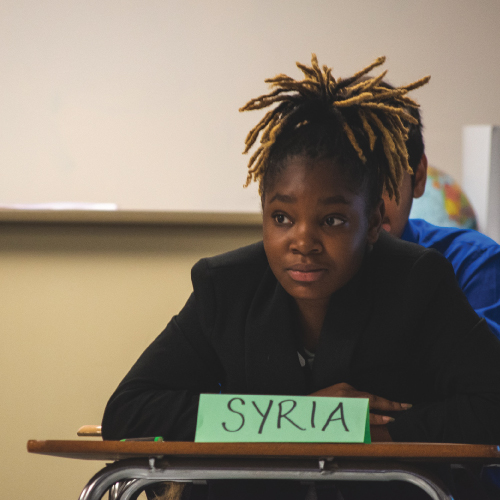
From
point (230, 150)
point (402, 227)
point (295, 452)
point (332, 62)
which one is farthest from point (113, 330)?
point (295, 452)

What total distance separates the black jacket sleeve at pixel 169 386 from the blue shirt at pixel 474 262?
0.65 meters

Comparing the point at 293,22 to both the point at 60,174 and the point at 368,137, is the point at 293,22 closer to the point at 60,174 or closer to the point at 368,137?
the point at 60,174

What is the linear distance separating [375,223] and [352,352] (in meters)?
0.24

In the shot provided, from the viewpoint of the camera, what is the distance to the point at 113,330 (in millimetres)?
1953

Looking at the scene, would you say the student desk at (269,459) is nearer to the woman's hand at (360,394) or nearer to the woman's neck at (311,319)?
the woman's hand at (360,394)

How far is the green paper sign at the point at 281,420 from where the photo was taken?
63cm

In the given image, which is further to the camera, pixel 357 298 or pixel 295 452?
pixel 357 298

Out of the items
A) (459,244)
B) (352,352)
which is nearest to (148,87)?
(459,244)

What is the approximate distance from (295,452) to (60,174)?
1.60 m

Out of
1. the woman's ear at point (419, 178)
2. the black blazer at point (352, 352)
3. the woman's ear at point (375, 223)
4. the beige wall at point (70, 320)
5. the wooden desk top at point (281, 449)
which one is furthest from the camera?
the beige wall at point (70, 320)

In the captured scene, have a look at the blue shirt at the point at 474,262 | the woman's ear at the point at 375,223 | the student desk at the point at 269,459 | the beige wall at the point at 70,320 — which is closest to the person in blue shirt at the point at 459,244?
the blue shirt at the point at 474,262

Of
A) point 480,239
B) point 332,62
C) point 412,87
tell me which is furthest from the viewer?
point 332,62

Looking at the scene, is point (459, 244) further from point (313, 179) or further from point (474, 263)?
point (313, 179)

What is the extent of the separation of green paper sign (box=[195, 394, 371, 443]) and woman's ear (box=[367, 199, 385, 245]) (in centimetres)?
50
